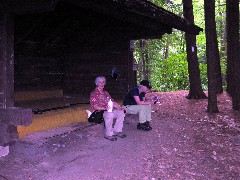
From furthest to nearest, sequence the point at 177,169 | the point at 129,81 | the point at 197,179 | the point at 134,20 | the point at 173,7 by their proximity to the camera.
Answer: the point at 173,7
the point at 129,81
the point at 134,20
the point at 177,169
the point at 197,179

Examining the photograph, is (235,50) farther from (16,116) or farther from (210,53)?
(16,116)

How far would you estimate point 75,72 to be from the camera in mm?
9406

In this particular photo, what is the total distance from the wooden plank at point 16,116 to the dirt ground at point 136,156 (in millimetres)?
424

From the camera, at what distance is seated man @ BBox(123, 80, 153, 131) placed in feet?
23.5

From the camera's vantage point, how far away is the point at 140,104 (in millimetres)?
7133

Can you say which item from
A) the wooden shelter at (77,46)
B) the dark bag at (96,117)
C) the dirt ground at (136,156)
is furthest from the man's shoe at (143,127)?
the wooden shelter at (77,46)

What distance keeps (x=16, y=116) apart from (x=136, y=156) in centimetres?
228

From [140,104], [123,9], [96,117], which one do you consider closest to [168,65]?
[140,104]

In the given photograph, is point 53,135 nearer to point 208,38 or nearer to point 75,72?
point 75,72

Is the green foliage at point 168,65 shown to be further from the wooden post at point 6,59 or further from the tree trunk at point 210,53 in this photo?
the wooden post at point 6,59

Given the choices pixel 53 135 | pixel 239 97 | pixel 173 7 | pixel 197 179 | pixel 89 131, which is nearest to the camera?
pixel 197 179

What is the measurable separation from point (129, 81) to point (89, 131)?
2668 mm

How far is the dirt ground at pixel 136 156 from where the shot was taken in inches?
189

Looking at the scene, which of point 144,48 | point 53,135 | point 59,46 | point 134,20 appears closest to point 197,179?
point 53,135
